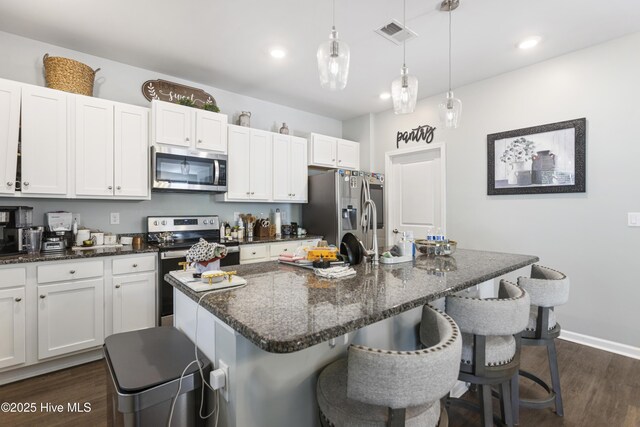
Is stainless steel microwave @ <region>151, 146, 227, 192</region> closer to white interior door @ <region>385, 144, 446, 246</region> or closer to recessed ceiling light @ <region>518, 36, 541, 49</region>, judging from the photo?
white interior door @ <region>385, 144, 446, 246</region>

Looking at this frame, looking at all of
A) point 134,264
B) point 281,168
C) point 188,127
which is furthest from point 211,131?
point 134,264

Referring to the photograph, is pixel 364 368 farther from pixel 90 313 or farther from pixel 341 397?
pixel 90 313

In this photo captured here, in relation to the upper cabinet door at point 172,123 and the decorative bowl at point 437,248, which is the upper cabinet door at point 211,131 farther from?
the decorative bowl at point 437,248

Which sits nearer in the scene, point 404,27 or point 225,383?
point 225,383

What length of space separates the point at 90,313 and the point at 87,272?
0.33 m

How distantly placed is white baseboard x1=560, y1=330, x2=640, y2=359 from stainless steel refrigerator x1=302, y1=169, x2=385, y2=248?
7.74 feet

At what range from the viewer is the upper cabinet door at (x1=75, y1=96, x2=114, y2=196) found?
8.75ft

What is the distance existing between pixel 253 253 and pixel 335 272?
2083mm

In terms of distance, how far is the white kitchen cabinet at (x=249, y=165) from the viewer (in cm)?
358

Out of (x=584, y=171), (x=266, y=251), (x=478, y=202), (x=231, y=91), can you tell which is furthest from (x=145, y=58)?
(x=584, y=171)

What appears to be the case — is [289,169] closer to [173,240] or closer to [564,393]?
[173,240]

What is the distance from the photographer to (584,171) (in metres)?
2.87

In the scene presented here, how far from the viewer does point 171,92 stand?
133 inches

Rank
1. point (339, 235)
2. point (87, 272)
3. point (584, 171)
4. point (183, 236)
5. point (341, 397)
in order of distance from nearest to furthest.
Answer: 1. point (341, 397)
2. point (87, 272)
3. point (584, 171)
4. point (183, 236)
5. point (339, 235)
